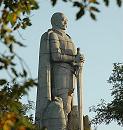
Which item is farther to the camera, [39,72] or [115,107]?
[115,107]

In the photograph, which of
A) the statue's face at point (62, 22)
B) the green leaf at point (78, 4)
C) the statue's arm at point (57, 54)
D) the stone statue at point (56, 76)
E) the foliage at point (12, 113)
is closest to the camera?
the foliage at point (12, 113)

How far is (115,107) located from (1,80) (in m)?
22.9

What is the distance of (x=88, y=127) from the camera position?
15.8 metres

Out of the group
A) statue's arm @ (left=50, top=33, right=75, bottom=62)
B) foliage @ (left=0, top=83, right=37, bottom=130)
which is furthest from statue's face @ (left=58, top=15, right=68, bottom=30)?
foliage @ (left=0, top=83, right=37, bottom=130)

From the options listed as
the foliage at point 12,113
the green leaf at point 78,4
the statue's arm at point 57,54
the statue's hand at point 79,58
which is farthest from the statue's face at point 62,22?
the green leaf at point 78,4

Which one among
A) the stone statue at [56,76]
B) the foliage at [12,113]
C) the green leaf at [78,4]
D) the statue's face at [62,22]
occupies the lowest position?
the foliage at [12,113]

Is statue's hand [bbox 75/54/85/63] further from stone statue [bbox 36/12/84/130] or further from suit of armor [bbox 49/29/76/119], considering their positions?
suit of armor [bbox 49/29/76/119]

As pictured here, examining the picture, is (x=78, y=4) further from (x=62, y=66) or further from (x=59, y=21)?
(x=59, y=21)

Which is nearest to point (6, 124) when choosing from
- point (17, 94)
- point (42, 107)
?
point (17, 94)

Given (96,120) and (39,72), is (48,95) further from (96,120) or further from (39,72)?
(96,120)

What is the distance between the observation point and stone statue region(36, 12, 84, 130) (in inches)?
605

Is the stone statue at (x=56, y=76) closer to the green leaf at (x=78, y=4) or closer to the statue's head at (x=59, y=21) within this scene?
the statue's head at (x=59, y=21)

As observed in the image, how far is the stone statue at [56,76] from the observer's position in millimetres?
15372

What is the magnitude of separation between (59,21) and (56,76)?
5.92 ft
